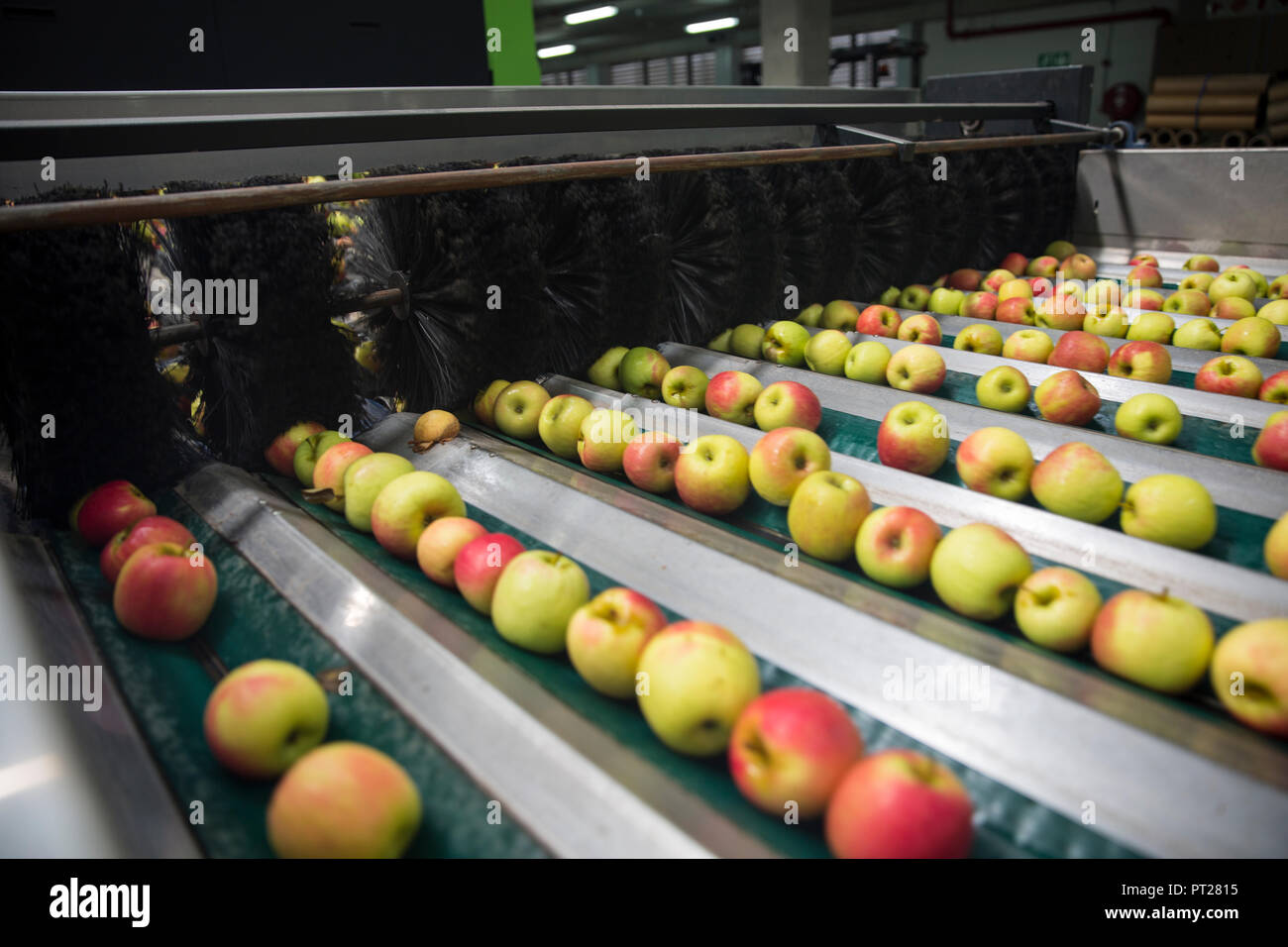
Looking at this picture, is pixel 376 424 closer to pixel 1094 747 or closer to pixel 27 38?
pixel 1094 747

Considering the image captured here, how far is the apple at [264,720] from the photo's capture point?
1.04m

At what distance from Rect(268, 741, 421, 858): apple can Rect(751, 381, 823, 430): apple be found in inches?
52.6

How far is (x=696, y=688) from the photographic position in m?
1.06

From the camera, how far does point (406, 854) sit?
3.18ft

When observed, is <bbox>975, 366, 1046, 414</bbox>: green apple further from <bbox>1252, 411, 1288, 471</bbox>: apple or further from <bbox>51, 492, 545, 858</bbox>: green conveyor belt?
<bbox>51, 492, 545, 858</bbox>: green conveyor belt

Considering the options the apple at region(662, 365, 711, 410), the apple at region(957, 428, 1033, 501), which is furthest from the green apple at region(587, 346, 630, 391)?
the apple at region(957, 428, 1033, 501)

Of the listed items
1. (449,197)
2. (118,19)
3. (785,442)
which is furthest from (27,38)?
(785,442)

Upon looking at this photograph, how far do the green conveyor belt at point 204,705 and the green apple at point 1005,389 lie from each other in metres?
1.71

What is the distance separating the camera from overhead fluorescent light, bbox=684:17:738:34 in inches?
728

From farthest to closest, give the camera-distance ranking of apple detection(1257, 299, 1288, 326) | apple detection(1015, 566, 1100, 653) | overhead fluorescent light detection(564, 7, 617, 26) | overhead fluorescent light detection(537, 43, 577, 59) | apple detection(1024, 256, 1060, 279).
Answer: overhead fluorescent light detection(537, 43, 577, 59) → overhead fluorescent light detection(564, 7, 617, 26) → apple detection(1024, 256, 1060, 279) → apple detection(1257, 299, 1288, 326) → apple detection(1015, 566, 1100, 653)

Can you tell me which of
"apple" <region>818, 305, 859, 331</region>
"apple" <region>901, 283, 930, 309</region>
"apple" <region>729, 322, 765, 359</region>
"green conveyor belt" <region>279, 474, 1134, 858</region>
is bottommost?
"green conveyor belt" <region>279, 474, 1134, 858</region>

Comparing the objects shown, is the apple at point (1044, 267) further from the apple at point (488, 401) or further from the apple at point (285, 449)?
the apple at point (285, 449)

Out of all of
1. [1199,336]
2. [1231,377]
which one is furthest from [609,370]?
[1199,336]

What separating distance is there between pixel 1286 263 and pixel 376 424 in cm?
369
